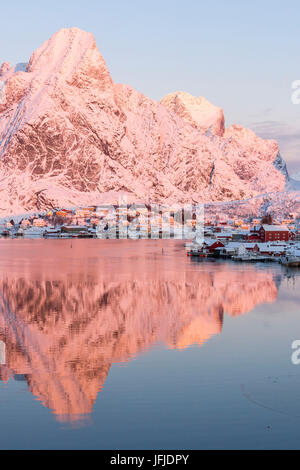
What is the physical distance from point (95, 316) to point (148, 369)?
10683mm

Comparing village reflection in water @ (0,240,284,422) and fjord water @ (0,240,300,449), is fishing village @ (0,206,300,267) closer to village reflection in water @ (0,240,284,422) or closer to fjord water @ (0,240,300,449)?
village reflection in water @ (0,240,284,422)

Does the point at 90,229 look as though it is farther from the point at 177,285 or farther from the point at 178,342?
the point at 178,342

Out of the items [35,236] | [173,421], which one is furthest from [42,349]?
[35,236]

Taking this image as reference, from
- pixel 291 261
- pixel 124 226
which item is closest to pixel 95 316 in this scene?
pixel 291 261

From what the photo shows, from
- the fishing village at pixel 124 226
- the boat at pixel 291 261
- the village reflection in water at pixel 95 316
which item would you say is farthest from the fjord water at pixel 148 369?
the fishing village at pixel 124 226

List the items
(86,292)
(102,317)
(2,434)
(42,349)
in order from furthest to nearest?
(86,292)
(102,317)
(42,349)
(2,434)

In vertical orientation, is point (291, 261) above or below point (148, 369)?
above

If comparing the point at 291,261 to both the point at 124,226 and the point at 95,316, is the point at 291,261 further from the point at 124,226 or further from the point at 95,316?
the point at 124,226

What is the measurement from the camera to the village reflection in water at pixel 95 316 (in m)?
19.0

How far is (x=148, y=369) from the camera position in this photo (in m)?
19.8

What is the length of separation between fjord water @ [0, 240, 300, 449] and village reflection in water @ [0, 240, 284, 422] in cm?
6

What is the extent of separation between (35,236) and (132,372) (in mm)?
146966

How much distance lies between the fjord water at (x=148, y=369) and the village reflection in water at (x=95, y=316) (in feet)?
0.20
